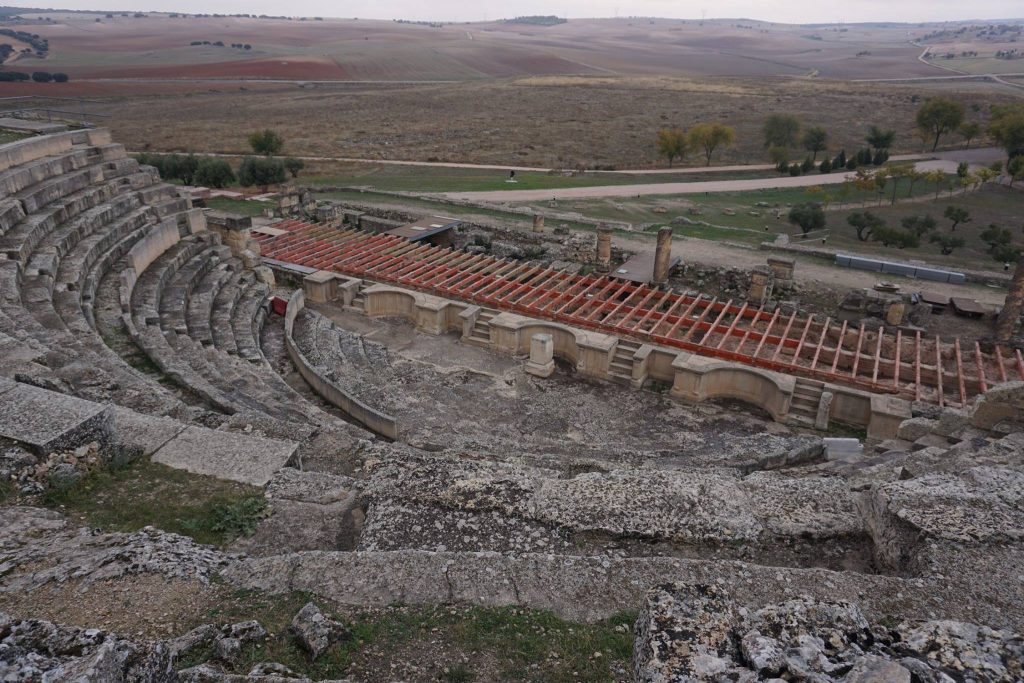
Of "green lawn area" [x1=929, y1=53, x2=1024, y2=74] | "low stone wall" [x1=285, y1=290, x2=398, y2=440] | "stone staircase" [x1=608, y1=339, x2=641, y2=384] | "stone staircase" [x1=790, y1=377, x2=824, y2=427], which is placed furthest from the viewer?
"green lawn area" [x1=929, y1=53, x2=1024, y2=74]

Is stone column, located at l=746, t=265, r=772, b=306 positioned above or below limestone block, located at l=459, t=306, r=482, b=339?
above

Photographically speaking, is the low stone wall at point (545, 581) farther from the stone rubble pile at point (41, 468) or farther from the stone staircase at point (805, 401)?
the stone staircase at point (805, 401)

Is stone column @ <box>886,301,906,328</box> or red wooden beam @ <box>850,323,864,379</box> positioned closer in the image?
red wooden beam @ <box>850,323,864,379</box>

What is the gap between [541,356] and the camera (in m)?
18.8

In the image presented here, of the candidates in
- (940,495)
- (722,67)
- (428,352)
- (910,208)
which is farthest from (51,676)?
(722,67)

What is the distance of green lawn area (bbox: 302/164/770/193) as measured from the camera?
4044 cm

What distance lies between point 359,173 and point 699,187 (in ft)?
81.4

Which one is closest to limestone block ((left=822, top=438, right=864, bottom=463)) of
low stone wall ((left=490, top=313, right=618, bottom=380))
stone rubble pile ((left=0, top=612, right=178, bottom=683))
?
low stone wall ((left=490, top=313, right=618, bottom=380))

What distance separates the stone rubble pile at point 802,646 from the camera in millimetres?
3895

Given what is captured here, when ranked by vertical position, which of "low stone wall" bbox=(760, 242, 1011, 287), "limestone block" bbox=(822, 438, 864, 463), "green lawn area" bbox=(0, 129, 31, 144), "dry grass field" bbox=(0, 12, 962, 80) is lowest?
"limestone block" bbox=(822, 438, 864, 463)

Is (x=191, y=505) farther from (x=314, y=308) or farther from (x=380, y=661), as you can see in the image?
(x=314, y=308)

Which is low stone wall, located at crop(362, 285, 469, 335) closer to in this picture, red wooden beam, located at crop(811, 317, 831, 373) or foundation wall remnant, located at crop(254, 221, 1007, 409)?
foundation wall remnant, located at crop(254, 221, 1007, 409)

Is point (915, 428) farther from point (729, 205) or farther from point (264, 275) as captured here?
point (729, 205)

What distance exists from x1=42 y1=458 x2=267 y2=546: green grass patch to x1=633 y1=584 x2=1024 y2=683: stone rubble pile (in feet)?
15.7
